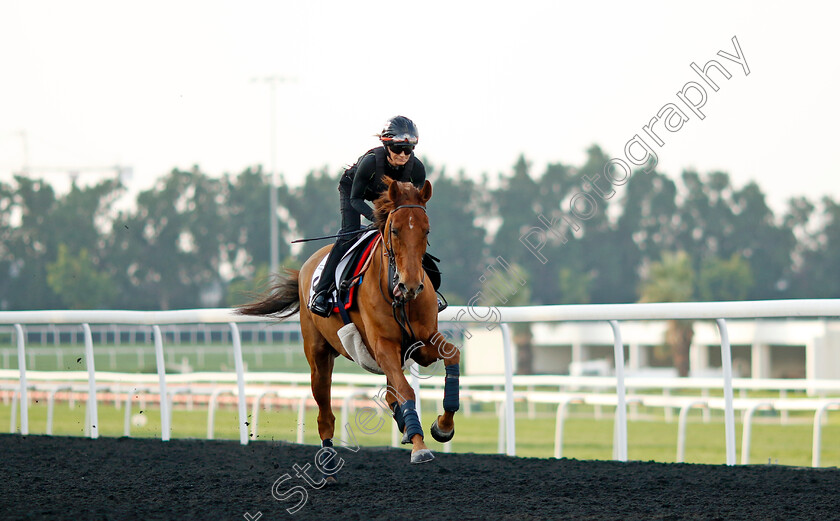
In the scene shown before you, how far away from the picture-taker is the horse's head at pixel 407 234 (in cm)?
436

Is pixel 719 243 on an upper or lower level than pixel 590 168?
lower

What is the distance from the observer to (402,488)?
508 cm

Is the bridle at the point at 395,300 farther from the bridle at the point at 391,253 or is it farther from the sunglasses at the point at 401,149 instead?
the sunglasses at the point at 401,149

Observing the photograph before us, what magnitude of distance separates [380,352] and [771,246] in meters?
83.0

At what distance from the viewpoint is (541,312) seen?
20.9 ft

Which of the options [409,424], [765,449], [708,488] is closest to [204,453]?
[409,424]

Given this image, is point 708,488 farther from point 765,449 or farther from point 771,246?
point 771,246

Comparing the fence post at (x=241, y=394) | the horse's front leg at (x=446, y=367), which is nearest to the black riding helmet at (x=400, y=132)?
the horse's front leg at (x=446, y=367)

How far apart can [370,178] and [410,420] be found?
53.3 inches

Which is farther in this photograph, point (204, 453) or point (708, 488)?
point (204, 453)

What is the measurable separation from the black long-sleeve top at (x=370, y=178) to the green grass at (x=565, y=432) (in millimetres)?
9809

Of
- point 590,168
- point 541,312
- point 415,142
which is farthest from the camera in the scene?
point 590,168

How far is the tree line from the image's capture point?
66.7m

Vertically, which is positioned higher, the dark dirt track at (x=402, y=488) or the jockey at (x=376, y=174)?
the jockey at (x=376, y=174)
